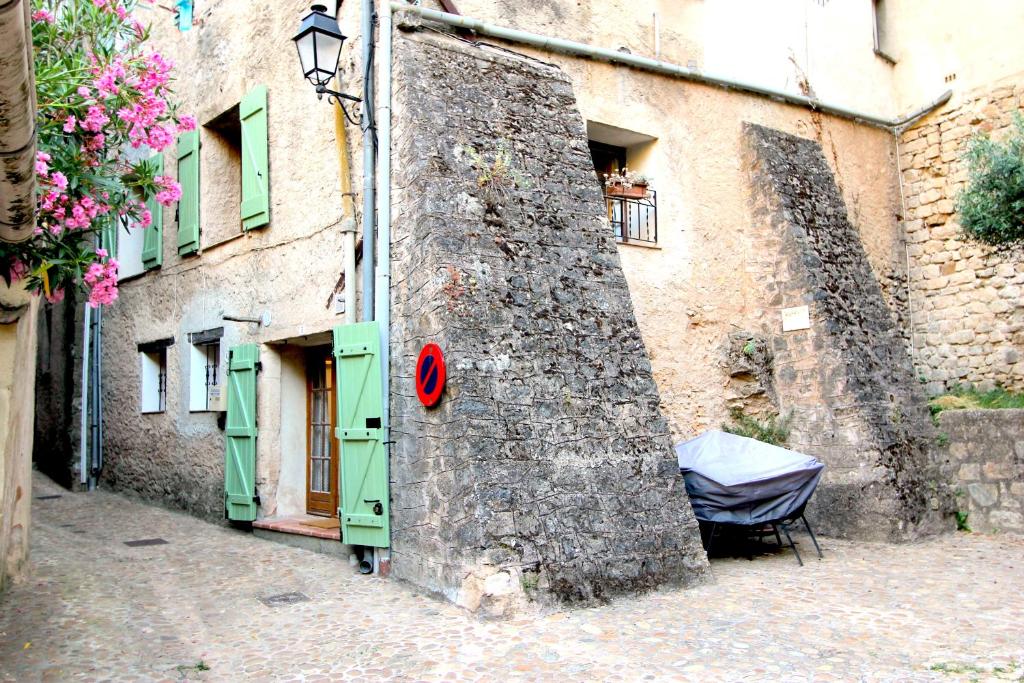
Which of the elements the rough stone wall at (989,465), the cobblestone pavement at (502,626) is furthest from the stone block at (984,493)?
the cobblestone pavement at (502,626)

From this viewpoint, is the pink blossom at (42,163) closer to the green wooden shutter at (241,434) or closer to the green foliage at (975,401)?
the green wooden shutter at (241,434)

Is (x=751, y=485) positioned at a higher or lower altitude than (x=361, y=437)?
lower

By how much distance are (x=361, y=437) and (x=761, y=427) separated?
4.13m

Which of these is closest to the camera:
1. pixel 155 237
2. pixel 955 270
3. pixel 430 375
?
pixel 430 375

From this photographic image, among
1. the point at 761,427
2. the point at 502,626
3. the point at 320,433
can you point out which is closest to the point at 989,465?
the point at 761,427

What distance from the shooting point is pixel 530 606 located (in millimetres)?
5406

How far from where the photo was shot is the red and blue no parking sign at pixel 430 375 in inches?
227

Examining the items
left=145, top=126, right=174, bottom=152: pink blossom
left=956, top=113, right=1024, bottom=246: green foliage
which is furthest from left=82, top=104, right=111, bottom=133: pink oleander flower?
left=956, top=113, right=1024, bottom=246: green foliage

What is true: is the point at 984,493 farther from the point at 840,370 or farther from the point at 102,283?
the point at 102,283

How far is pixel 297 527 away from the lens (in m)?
7.73

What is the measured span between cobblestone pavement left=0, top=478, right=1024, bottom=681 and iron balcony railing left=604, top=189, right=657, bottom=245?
3.27 m

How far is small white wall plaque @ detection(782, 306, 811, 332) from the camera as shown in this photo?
8.34 m

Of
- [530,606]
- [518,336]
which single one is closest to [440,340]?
[518,336]

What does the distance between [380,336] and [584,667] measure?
A: 3.08 metres
